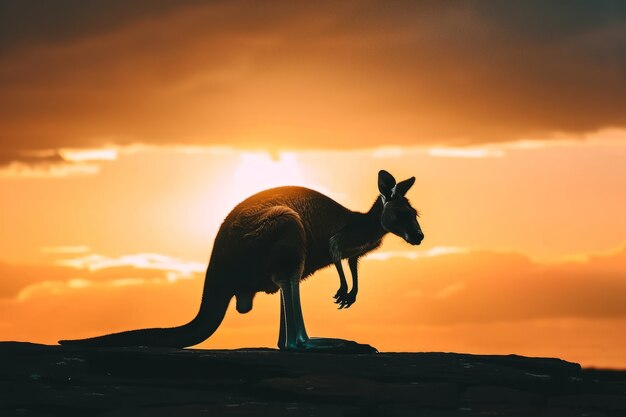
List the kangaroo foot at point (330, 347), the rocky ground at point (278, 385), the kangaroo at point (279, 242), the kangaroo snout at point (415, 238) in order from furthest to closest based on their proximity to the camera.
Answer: the kangaroo snout at point (415, 238) < the kangaroo at point (279, 242) < the kangaroo foot at point (330, 347) < the rocky ground at point (278, 385)

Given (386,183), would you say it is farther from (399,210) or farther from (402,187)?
(399,210)

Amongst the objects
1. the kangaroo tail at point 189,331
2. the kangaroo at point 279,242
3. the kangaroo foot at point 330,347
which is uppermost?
the kangaroo at point 279,242

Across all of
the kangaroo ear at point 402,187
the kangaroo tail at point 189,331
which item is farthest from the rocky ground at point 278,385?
the kangaroo ear at point 402,187

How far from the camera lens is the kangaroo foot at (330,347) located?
1450cm

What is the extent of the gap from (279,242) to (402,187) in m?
2.04

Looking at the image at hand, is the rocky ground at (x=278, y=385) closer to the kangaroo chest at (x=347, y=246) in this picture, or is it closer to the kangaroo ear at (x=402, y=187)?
the kangaroo chest at (x=347, y=246)

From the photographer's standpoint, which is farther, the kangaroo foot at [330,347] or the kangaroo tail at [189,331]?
the kangaroo tail at [189,331]

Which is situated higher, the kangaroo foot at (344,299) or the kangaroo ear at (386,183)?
the kangaroo ear at (386,183)

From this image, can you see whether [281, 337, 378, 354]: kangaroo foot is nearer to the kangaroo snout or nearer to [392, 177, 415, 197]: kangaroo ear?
the kangaroo snout

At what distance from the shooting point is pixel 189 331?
50.8ft

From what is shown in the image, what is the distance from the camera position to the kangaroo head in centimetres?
1547

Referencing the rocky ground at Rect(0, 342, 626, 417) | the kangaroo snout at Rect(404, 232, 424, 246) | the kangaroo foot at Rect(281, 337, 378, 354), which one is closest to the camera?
the rocky ground at Rect(0, 342, 626, 417)

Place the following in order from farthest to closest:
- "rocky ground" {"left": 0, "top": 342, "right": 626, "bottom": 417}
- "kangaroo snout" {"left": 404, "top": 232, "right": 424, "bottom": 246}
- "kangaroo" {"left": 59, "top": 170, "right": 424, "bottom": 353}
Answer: "kangaroo snout" {"left": 404, "top": 232, "right": 424, "bottom": 246}, "kangaroo" {"left": 59, "top": 170, "right": 424, "bottom": 353}, "rocky ground" {"left": 0, "top": 342, "right": 626, "bottom": 417}

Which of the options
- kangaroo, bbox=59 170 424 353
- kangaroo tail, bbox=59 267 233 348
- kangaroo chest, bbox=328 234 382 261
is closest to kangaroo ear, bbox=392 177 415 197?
kangaroo, bbox=59 170 424 353
